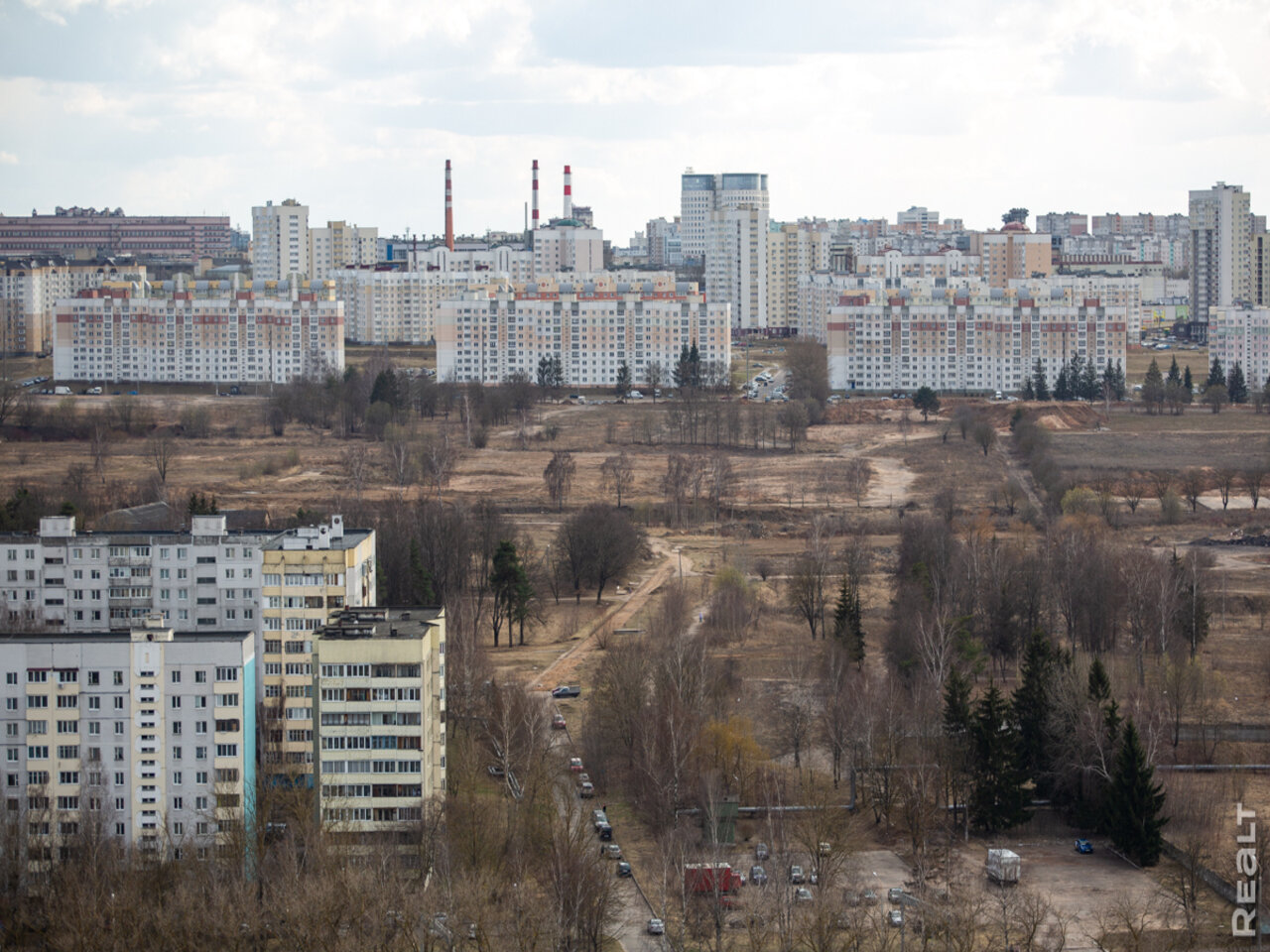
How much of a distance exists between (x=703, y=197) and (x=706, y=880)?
95.6m

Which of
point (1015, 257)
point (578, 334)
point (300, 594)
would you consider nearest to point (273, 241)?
point (578, 334)

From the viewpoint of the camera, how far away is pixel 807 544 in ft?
114

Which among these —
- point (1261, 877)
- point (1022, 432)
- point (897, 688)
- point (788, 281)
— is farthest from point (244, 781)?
point (788, 281)

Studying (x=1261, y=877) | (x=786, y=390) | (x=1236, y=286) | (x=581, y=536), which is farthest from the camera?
(x=1236, y=286)

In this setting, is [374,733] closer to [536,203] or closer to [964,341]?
[964,341]

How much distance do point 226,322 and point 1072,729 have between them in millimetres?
54076

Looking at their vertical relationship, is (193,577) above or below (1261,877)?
above

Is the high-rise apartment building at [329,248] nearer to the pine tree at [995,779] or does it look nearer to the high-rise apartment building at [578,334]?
the high-rise apartment building at [578,334]

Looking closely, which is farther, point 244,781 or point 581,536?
point 581,536

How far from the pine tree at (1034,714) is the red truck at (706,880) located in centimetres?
428

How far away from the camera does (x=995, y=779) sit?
19047 mm

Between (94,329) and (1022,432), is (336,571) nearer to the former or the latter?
(1022,432)

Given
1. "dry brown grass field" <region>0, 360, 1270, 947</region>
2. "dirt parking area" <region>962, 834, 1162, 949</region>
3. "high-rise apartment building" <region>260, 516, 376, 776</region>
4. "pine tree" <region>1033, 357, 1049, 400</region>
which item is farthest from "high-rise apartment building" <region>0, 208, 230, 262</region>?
"dirt parking area" <region>962, 834, 1162, 949</region>

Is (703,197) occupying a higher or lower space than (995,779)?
higher
